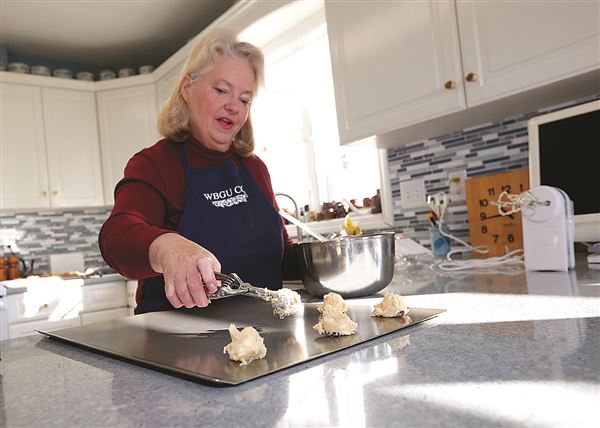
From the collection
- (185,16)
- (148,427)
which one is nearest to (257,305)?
(148,427)

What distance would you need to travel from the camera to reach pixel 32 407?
20.7 inches

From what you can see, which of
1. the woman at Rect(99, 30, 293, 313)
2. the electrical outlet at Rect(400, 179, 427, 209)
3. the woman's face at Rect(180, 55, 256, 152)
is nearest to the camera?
the woman at Rect(99, 30, 293, 313)

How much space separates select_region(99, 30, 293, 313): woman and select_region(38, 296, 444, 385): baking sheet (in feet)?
0.51


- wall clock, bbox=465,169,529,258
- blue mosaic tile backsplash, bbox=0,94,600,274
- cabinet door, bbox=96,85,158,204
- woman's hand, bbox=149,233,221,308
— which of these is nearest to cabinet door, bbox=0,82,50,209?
cabinet door, bbox=96,85,158,204

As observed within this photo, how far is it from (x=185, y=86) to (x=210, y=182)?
342mm

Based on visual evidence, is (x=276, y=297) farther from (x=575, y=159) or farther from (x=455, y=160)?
(x=455, y=160)

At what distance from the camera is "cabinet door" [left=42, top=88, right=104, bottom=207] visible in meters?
3.46

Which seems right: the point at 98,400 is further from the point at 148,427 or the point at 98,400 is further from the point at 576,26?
the point at 576,26

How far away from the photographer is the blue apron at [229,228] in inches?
48.6

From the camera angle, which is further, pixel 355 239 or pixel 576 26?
pixel 576 26

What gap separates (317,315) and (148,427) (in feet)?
1.39

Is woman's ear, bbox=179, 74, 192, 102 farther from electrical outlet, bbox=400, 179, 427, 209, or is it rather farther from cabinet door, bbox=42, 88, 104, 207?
cabinet door, bbox=42, 88, 104, 207

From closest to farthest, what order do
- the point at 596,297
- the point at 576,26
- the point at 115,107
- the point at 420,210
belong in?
1. the point at 596,297
2. the point at 576,26
3. the point at 420,210
4. the point at 115,107

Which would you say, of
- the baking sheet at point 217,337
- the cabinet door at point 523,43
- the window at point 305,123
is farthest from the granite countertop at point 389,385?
the window at point 305,123
